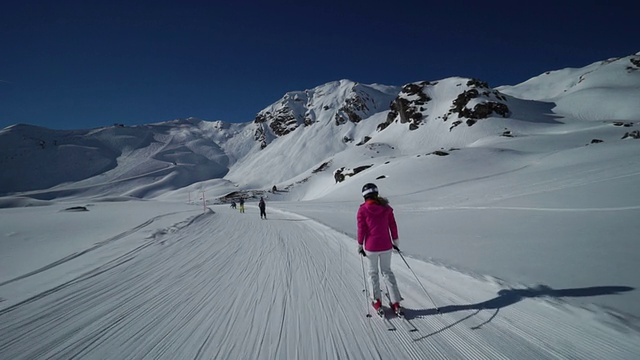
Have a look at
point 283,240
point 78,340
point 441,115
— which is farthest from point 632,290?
point 441,115

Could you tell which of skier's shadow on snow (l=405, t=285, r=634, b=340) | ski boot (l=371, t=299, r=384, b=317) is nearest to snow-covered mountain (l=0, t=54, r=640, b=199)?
skier's shadow on snow (l=405, t=285, r=634, b=340)

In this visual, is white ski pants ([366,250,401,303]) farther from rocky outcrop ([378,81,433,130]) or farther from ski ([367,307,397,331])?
rocky outcrop ([378,81,433,130])

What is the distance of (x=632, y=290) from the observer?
3424mm

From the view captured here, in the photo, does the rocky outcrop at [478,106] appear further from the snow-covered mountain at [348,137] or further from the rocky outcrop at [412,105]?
the rocky outcrop at [412,105]

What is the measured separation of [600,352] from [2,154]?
235m

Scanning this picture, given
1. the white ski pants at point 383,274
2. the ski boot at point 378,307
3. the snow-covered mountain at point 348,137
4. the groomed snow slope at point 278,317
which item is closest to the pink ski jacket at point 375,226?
the white ski pants at point 383,274

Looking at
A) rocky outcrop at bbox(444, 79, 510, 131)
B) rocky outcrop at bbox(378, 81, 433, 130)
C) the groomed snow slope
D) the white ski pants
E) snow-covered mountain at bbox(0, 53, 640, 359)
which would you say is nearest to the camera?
the groomed snow slope

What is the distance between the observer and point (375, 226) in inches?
156

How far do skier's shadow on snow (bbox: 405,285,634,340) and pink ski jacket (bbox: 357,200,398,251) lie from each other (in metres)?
1.16

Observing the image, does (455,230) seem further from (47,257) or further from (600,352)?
(47,257)

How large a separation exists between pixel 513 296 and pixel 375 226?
2.30m

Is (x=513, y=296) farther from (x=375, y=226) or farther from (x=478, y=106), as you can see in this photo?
(x=478, y=106)

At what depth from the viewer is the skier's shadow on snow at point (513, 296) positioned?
348 cm

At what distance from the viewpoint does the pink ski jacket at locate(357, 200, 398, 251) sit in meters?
3.93
